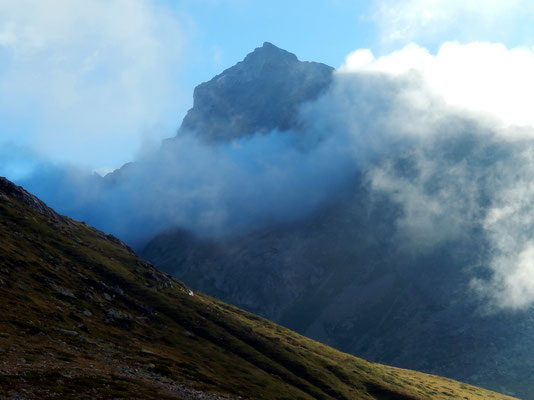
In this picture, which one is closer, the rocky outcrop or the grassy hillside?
the grassy hillside

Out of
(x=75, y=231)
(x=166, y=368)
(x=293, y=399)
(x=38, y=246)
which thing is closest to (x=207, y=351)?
(x=293, y=399)

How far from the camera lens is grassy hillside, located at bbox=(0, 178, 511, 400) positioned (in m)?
59.6

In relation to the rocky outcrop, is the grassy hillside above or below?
below

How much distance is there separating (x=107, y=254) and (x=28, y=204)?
34.2m

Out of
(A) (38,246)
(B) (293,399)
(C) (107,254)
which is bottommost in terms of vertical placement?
(B) (293,399)

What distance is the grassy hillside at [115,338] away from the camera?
5959 cm

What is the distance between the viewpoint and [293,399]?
113375 millimetres

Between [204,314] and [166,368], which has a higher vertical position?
[204,314]

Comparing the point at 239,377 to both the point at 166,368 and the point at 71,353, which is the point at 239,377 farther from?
the point at 71,353

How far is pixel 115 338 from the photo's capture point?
3821 inches

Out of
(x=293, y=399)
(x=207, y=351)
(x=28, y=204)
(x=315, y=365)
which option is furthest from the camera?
(x=28, y=204)

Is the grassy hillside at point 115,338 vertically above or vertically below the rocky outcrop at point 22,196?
below

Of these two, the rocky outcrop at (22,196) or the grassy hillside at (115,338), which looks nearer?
the grassy hillside at (115,338)

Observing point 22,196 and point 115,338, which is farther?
point 22,196
